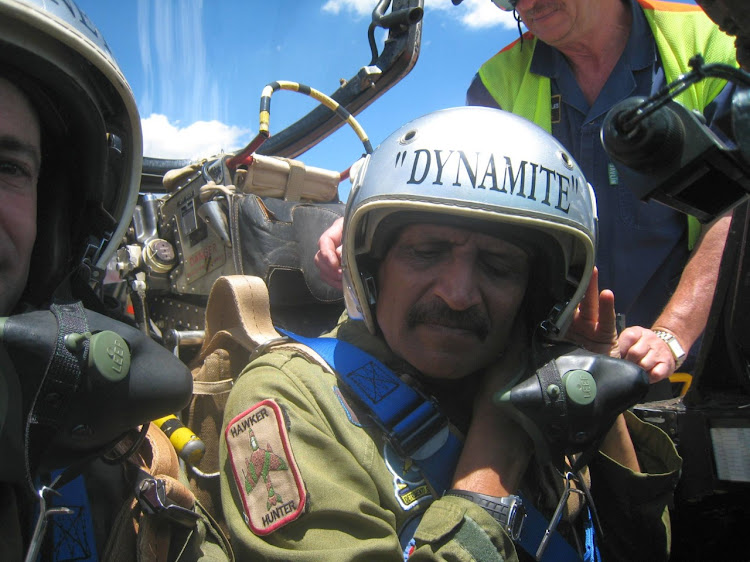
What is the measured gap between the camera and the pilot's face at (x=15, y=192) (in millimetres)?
1068

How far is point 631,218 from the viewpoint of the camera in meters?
1.99

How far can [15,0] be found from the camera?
100cm

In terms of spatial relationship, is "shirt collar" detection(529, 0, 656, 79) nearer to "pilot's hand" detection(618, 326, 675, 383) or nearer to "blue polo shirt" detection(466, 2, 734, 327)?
"blue polo shirt" detection(466, 2, 734, 327)

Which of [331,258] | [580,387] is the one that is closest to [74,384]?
[580,387]

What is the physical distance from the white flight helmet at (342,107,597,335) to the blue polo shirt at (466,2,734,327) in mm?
536

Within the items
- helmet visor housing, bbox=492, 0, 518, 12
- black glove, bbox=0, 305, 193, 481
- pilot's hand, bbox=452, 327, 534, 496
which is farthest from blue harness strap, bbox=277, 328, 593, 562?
helmet visor housing, bbox=492, 0, 518, 12

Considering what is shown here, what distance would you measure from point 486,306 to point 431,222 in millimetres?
241

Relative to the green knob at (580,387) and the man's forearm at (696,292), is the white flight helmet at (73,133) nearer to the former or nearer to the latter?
the green knob at (580,387)

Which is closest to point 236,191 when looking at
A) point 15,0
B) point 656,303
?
point 15,0

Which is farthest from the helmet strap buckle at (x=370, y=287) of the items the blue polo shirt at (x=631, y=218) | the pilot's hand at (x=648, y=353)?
the blue polo shirt at (x=631, y=218)

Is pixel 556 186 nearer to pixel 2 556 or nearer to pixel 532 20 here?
pixel 532 20

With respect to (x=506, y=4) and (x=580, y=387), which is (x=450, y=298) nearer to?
(x=580, y=387)

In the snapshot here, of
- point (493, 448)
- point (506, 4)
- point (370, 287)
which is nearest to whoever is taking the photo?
point (493, 448)

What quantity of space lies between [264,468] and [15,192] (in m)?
0.70
